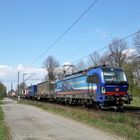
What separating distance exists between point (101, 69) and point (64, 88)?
14476 mm

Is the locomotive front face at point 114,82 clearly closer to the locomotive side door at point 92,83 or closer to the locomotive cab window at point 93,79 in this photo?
the locomotive cab window at point 93,79

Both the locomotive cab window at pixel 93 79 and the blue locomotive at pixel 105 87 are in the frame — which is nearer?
the blue locomotive at pixel 105 87

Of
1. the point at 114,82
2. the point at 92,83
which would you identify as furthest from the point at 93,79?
the point at 114,82

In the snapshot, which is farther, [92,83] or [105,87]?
[92,83]

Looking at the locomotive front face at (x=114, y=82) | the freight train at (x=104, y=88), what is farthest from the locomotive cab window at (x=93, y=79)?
the locomotive front face at (x=114, y=82)

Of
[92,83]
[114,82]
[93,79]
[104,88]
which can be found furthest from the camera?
[92,83]

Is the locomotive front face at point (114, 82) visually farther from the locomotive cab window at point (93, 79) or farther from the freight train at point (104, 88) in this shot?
the locomotive cab window at point (93, 79)

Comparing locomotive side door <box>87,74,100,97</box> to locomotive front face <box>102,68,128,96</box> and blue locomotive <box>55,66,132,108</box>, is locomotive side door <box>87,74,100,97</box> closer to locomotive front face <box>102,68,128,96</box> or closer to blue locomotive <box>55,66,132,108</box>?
blue locomotive <box>55,66,132,108</box>

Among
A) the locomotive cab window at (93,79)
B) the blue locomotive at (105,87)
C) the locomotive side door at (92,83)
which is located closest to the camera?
the blue locomotive at (105,87)

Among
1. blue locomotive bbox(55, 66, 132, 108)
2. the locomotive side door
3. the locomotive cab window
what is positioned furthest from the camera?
the locomotive side door

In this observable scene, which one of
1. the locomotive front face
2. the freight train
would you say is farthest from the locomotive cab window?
the locomotive front face

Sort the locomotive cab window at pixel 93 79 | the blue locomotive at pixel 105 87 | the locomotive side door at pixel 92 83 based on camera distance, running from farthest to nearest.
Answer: the locomotive side door at pixel 92 83
the locomotive cab window at pixel 93 79
the blue locomotive at pixel 105 87

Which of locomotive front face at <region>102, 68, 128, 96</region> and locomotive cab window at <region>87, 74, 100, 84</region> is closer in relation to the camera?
locomotive front face at <region>102, 68, 128, 96</region>

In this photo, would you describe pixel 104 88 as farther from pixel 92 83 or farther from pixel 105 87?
pixel 92 83
